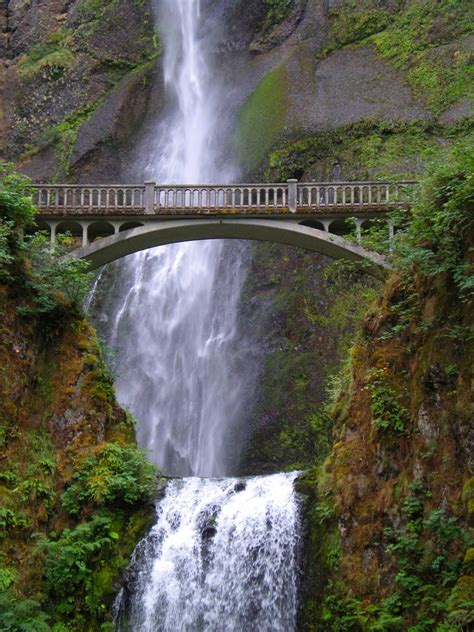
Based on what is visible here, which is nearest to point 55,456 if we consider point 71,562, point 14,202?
point 71,562

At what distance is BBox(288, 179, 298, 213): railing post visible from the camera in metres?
18.6

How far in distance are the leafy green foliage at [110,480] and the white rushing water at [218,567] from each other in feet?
1.89

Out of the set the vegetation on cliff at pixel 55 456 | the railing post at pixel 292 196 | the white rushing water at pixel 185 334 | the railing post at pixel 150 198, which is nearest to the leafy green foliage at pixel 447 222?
the vegetation on cliff at pixel 55 456

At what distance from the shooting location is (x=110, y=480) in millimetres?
12992

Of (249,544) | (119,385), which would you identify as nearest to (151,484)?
(249,544)

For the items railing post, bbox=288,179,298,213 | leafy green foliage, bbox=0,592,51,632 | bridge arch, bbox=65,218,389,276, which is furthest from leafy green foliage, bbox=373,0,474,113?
leafy green foliage, bbox=0,592,51,632

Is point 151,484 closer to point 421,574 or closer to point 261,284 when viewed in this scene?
point 421,574

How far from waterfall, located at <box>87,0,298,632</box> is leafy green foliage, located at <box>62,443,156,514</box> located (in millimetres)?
545

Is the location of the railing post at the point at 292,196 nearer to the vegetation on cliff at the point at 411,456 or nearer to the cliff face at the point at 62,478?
the cliff face at the point at 62,478

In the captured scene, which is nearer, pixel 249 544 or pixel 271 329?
pixel 249 544

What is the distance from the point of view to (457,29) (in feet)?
87.0

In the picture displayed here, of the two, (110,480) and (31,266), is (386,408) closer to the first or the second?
(110,480)

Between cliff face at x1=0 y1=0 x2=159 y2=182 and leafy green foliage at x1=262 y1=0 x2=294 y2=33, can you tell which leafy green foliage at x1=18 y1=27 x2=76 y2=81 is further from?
leafy green foliage at x1=262 y1=0 x2=294 y2=33

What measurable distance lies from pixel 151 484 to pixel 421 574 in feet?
18.4
